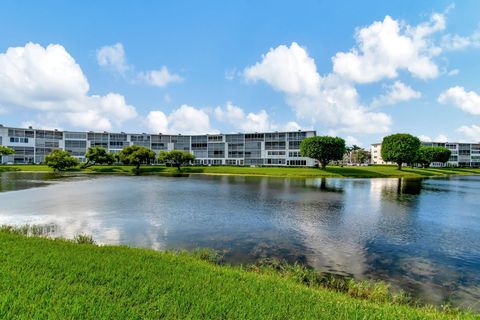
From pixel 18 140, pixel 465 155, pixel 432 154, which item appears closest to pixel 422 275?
pixel 432 154

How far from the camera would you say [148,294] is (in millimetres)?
8977

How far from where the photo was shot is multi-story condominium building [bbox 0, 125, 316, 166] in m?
134

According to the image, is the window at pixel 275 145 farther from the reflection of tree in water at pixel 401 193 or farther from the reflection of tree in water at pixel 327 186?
the reflection of tree in water at pixel 401 193

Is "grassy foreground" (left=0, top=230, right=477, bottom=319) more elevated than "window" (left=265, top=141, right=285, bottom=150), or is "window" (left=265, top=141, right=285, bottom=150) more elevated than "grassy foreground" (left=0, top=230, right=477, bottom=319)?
"window" (left=265, top=141, right=285, bottom=150)

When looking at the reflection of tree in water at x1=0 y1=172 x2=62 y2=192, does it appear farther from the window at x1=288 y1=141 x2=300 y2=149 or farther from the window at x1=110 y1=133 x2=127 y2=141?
the window at x1=288 y1=141 x2=300 y2=149

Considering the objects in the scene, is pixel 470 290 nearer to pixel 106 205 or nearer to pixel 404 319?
pixel 404 319

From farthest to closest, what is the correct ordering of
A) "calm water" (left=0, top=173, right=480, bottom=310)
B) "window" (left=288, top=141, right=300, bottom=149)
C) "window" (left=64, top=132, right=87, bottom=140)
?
"window" (left=64, top=132, right=87, bottom=140) → "window" (left=288, top=141, right=300, bottom=149) → "calm water" (left=0, top=173, right=480, bottom=310)

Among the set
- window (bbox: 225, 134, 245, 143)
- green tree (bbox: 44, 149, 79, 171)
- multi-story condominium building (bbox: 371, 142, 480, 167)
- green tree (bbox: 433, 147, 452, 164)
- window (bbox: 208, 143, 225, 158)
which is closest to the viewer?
green tree (bbox: 44, 149, 79, 171)

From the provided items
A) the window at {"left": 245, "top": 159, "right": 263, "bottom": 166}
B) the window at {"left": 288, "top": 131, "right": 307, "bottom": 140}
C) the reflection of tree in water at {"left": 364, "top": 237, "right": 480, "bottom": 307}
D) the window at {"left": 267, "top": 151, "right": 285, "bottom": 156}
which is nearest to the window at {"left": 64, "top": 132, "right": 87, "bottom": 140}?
the window at {"left": 245, "top": 159, "right": 263, "bottom": 166}

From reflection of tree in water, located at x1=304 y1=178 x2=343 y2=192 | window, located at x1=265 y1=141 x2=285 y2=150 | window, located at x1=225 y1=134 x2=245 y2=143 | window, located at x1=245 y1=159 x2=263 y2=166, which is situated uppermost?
window, located at x1=225 y1=134 x2=245 y2=143

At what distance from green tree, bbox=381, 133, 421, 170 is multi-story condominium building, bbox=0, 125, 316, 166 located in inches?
1280

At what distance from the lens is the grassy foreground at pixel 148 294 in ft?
25.5

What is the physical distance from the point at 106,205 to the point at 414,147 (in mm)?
113444

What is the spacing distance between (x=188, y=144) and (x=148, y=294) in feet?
508
